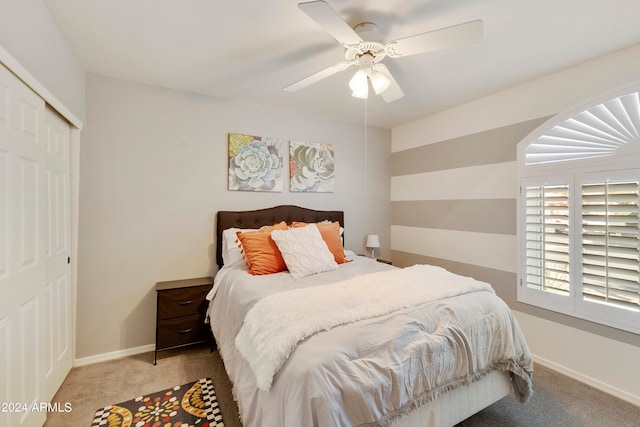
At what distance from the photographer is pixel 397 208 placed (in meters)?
4.01

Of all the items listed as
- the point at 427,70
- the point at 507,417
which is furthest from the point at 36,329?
the point at 427,70

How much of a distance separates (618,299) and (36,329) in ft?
12.7

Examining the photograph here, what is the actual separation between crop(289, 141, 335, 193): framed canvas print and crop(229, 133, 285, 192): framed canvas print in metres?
0.16

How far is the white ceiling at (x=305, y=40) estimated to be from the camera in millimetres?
1629

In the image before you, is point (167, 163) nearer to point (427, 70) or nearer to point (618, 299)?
point (427, 70)

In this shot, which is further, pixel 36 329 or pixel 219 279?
pixel 219 279

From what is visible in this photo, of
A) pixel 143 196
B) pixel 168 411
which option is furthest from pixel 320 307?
pixel 143 196

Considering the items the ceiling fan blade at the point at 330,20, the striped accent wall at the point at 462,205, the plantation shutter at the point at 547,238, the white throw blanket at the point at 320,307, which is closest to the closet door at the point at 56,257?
the white throw blanket at the point at 320,307

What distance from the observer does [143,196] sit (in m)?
2.63

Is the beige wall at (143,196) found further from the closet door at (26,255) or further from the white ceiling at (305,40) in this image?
the closet door at (26,255)

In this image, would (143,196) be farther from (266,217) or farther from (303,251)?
(303,251)

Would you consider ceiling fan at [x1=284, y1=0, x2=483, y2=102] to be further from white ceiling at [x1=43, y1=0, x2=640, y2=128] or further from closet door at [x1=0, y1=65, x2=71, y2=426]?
closet door at [x1=0, y1=65, x2=71, y2=426]

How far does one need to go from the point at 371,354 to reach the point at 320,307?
346mm

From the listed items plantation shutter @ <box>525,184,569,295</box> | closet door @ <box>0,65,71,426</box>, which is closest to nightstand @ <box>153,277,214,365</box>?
closet door @ <box>0,65,71,426</box>
